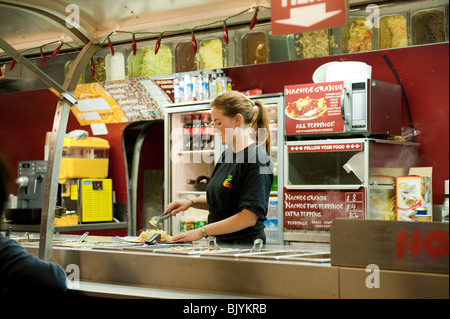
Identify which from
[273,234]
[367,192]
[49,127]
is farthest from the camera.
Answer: [49,127]

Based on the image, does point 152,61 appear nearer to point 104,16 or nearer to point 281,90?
point 104,16

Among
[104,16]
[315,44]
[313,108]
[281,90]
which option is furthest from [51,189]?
[281,90]

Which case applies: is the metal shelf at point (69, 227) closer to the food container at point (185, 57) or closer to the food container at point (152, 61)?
the food container at point (152, 61)

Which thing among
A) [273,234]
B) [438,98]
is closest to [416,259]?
[438,98]

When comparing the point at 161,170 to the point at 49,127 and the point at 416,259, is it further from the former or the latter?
the point at 416,259

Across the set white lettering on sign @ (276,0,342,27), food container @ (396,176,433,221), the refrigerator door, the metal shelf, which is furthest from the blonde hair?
the metal shelf

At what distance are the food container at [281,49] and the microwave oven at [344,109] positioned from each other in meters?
1.91

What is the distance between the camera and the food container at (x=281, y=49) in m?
2.42

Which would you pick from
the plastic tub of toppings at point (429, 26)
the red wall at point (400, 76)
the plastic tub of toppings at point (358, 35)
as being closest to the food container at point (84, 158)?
the red wall at point (400, 76)

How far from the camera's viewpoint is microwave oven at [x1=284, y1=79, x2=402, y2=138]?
4.33 meters

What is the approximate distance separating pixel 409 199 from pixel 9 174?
2.80 meters

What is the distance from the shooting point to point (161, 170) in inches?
239

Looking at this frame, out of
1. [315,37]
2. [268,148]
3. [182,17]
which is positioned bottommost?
[268,148]
